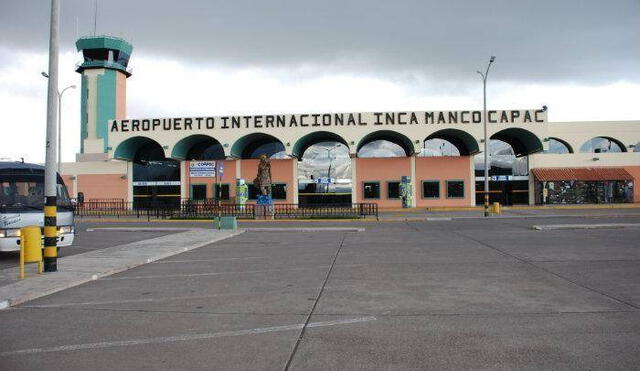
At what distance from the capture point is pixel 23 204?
1210 centimetres

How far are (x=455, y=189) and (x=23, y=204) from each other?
3612 centimetres

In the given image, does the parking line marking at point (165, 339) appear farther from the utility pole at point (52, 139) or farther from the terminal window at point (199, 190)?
the terminal window at point (199, 190)

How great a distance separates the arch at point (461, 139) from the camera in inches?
1614

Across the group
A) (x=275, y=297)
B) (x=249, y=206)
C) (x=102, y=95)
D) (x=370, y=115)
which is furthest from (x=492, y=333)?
(x=102, y=95)

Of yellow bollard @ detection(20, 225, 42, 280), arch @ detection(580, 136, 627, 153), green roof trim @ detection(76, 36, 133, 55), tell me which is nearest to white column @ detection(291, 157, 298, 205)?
arch @ detection(580, 136, 627, 153)

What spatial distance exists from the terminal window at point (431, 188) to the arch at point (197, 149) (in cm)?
1945

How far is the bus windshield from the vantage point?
11.9m

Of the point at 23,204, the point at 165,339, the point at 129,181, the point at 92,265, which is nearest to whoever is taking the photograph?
the point at 165,339

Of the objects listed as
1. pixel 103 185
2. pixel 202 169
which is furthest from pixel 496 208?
pixel 103 185

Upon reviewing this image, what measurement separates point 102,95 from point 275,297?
187 ft

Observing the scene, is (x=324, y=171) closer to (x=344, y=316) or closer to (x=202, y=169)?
(x=202, y=169)

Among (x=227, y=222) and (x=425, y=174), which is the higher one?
(x=425, y=174)

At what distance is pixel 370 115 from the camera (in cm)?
4116

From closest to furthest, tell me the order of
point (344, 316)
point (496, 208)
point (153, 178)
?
point (344, 316)
point (496, 208)
point (153, 178)
